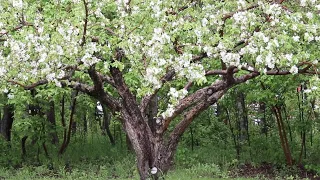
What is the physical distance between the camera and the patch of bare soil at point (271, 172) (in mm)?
13414

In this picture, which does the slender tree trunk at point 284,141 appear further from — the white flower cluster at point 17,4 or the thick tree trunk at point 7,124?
the thick tree trunk at point 7,124

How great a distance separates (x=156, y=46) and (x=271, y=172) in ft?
28.5

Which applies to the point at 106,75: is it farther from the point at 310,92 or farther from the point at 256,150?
the point at 256,150

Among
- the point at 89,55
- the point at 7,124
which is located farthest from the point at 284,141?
the point at 7,124

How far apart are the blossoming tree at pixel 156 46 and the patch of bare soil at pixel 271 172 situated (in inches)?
208

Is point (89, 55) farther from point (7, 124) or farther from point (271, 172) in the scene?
point (7, 124)

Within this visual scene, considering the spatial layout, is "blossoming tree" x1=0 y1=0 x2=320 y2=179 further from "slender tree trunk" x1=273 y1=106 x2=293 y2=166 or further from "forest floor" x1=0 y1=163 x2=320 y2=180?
"slender tree trunk" x1=273 y1=106 x2=293 y2=166

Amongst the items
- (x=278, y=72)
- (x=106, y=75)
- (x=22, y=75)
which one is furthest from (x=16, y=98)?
(x=278, y=72)

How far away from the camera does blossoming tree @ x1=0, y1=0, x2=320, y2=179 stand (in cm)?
695

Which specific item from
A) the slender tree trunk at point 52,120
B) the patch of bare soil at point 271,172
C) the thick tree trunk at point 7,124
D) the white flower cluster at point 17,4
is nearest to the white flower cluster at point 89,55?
the white flower cluster at point 17,4

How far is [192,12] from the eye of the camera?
28.0 feet

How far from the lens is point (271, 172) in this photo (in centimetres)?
1415

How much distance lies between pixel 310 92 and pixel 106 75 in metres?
4.35

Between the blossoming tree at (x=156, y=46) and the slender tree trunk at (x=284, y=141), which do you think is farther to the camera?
the slender tree trunk at (x=284, y=141)
